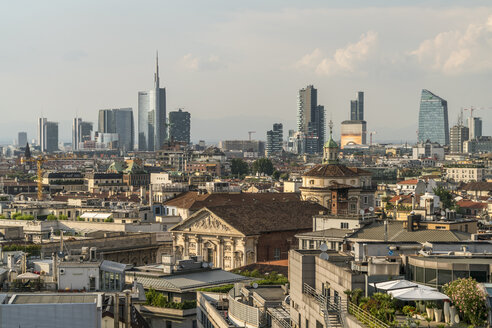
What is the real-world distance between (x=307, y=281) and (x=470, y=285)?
765 centimetres

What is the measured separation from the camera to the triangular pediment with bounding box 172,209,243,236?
89.7 metres

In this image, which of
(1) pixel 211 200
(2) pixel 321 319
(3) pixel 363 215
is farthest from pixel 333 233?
(2) pixel 321 319

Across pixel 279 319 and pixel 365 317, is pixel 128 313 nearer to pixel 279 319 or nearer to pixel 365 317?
pixel 279 319

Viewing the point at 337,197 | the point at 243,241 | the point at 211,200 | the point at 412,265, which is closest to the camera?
the point at 412,265

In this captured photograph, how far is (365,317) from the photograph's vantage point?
80.6ft

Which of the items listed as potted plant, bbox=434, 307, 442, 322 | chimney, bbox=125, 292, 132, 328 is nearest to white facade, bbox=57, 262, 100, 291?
chimney, bbox=125, 292, 132, 328

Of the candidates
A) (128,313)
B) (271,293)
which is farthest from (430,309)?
(128,313)

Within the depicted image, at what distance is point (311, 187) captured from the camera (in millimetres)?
117438

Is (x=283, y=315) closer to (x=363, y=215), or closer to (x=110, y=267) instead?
(x=110, y=267)

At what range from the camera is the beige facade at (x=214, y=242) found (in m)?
87.8

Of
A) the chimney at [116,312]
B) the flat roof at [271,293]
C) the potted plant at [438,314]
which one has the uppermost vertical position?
the potted plant at [438,314]

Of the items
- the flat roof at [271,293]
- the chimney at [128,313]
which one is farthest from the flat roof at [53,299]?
the flat roof at [271,293]

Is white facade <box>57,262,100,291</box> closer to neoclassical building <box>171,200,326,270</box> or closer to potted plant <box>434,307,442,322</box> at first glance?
potted plant <box>434,307,442,322</box>

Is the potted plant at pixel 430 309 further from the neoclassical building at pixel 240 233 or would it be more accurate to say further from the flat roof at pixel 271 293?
the neoclassical building at pixel 240 233
